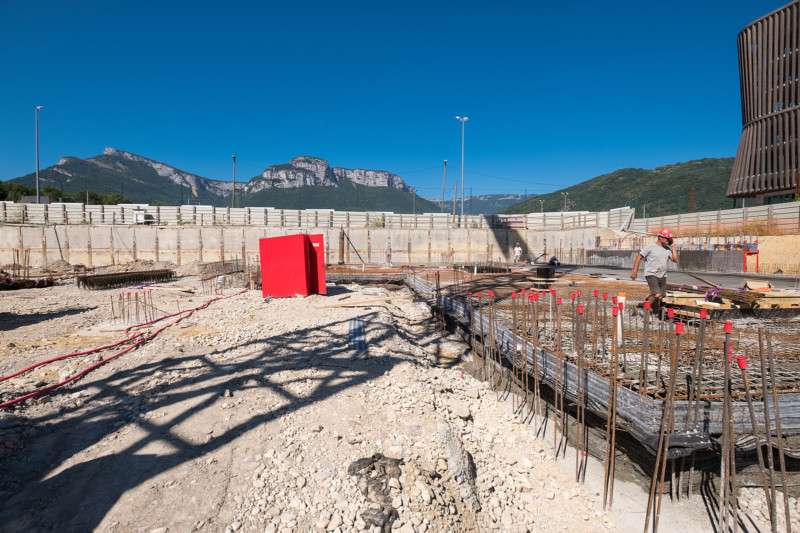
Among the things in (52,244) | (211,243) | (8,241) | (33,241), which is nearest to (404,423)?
(211,243)

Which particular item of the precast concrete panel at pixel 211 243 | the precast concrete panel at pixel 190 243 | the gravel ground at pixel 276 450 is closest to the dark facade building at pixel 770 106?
the gravel ground at pixel 276 450

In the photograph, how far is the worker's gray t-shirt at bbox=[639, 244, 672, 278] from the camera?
667cm

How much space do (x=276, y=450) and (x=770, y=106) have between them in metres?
46.8

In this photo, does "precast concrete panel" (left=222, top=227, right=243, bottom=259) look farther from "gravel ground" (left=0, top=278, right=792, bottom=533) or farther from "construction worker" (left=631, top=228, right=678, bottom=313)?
"construction worker" (left=631, top=228, right=678, bottom=313)

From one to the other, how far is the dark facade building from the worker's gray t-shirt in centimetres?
3498

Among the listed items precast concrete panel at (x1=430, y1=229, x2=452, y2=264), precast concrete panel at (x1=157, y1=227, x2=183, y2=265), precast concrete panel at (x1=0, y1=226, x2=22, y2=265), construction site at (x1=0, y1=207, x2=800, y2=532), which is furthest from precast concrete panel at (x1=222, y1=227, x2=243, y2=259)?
construction site at (x1=0, y1=207, x2=800, y2=532)

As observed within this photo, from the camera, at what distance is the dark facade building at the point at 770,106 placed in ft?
101

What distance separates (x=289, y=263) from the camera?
13.1 m

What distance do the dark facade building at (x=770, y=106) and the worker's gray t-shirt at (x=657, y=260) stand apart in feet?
A: 115

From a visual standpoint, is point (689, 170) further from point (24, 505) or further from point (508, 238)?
point (24, 505)

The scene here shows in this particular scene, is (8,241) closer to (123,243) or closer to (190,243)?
(123,243)

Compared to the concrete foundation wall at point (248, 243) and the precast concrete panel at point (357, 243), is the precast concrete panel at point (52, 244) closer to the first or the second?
the concrete foundation wall at point (248, 243)

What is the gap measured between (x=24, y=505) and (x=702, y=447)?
6308mm

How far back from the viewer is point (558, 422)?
577 cm
